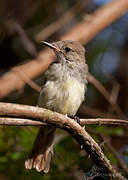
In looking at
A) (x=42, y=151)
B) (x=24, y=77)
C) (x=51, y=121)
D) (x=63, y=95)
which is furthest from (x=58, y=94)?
(x=51, y=121)

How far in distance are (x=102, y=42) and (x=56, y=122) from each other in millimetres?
4022

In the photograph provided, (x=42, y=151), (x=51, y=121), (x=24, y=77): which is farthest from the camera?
(x=24, y=77)

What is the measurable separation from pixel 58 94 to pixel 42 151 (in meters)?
0.66

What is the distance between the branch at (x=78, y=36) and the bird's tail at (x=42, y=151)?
107 cm

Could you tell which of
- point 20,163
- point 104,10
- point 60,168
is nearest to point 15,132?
point 20,163

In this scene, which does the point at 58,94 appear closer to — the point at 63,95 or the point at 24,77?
the point at 63,95

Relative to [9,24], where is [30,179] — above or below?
below

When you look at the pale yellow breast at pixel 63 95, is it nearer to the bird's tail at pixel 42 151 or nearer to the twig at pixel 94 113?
the bird's tail at pixel 42 151

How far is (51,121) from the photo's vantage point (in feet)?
8.48

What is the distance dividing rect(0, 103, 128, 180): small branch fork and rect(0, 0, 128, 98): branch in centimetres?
246

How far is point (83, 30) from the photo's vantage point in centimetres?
568

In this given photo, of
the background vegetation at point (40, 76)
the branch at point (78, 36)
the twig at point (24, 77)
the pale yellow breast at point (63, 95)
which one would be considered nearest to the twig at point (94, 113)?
the background vegetation at point (40, 76)

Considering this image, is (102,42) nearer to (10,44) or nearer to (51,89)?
(10,44)

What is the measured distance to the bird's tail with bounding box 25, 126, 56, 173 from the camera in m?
3.96
